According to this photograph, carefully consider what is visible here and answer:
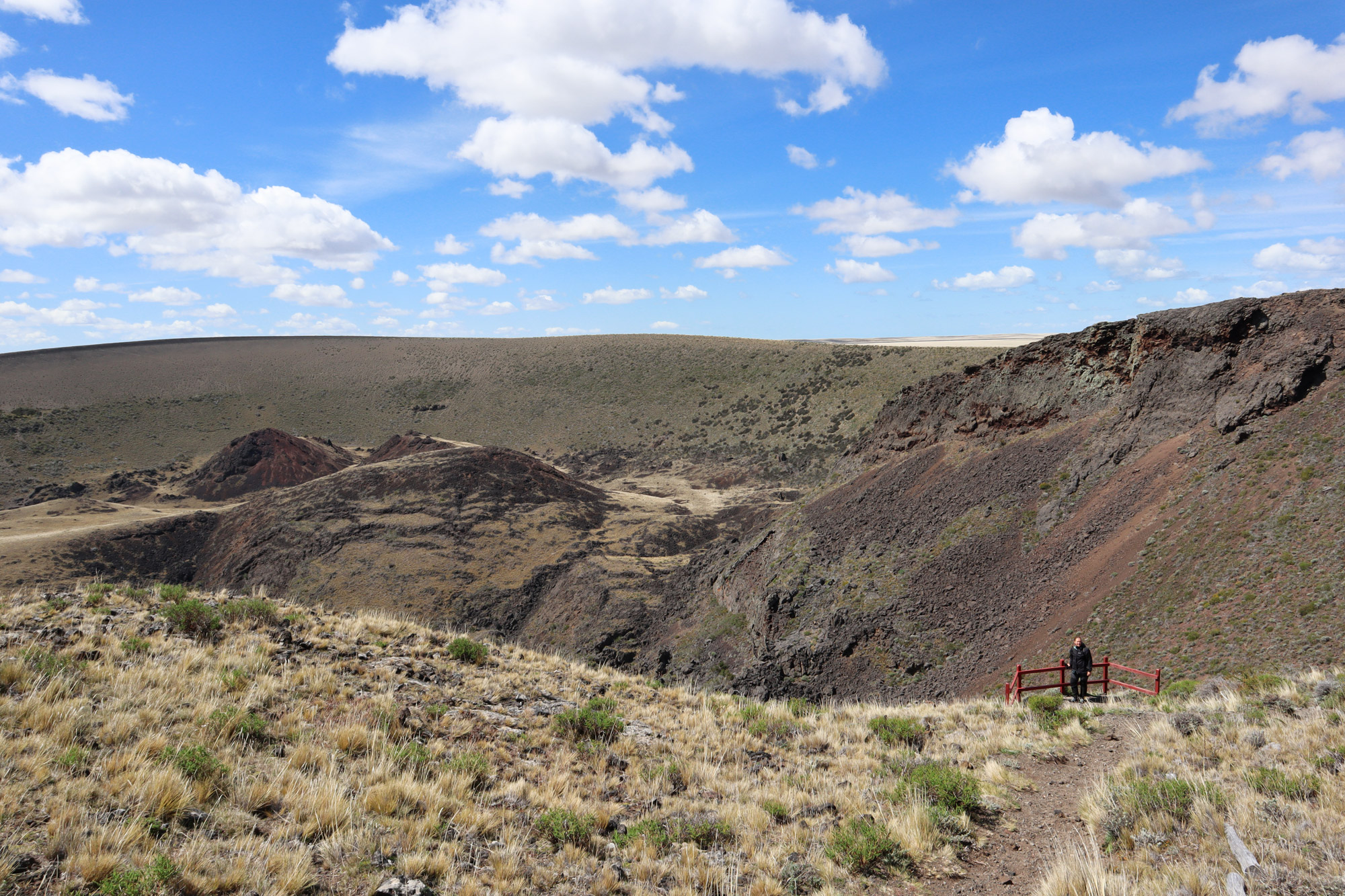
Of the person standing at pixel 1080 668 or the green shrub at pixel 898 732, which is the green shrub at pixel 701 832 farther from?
the person standing at pixel 1080 668

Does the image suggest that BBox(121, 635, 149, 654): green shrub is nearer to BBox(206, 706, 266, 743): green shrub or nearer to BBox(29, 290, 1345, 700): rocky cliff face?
BBox(206, 706, 266, 743): green shrub

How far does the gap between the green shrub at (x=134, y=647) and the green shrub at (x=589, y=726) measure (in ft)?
18.2

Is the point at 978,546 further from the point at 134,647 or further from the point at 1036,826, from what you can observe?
the point at 134,647

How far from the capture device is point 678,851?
6516 mm

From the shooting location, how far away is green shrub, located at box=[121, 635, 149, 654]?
877cm

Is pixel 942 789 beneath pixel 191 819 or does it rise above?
beneath

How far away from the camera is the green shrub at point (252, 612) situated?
1090 centimetres

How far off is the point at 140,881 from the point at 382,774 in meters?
2.60

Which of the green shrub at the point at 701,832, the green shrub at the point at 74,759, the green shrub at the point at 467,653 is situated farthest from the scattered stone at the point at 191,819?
the green shrub at the point at 467,653

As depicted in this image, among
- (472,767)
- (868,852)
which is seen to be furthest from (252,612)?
(868,852)

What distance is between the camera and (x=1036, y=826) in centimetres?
745

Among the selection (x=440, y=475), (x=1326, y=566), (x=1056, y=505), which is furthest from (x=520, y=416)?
(x=1326, y=566)

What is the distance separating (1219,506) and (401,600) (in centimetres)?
3156

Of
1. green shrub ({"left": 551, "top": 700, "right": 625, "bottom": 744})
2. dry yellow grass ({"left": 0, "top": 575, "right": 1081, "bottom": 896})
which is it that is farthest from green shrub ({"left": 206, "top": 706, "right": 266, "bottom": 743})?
green shrub ({"left": 551, "top": 700, "right": 625, "bottom": 744})
